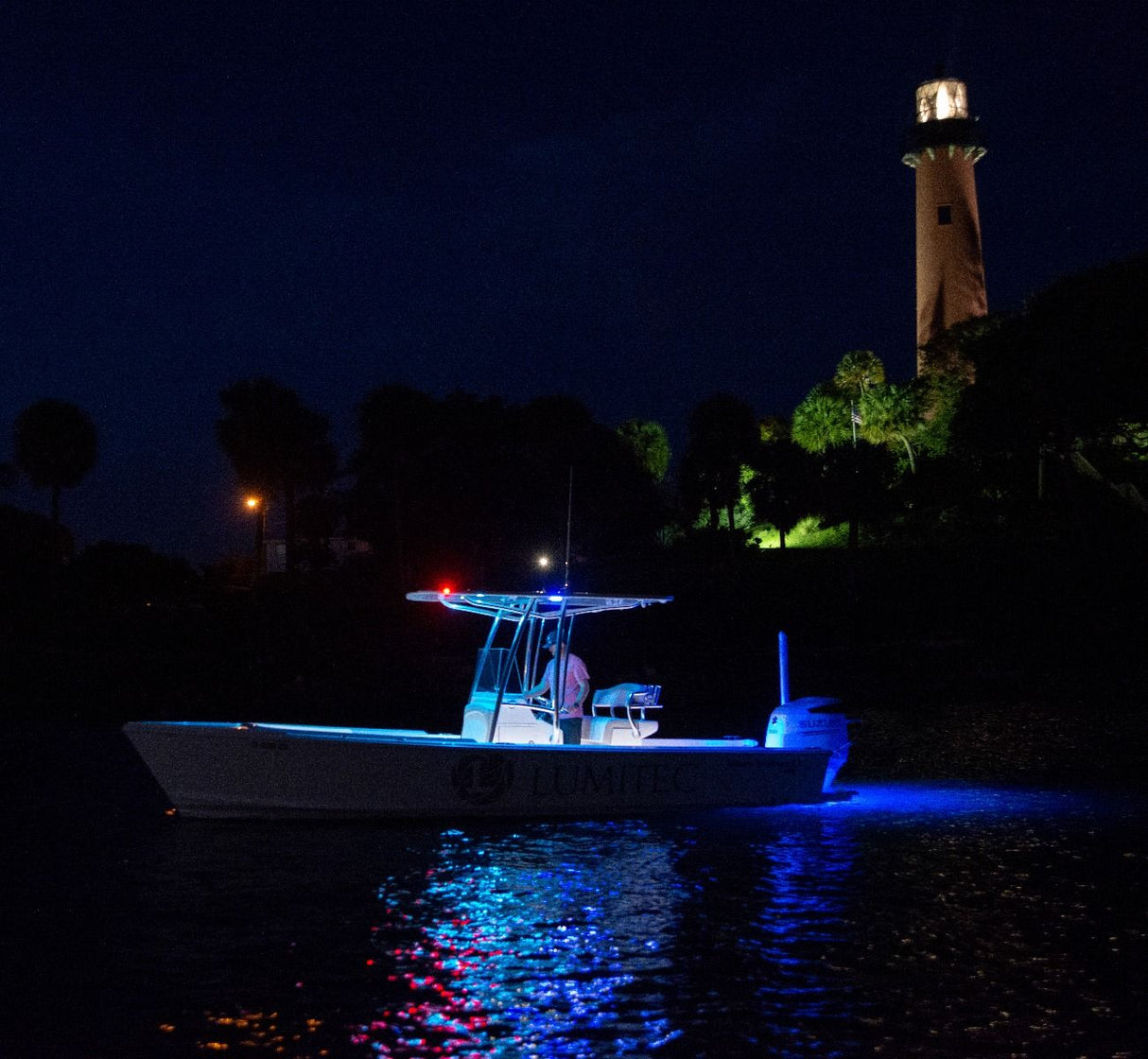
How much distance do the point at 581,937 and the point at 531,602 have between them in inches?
275

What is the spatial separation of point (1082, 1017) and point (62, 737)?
27326 mm

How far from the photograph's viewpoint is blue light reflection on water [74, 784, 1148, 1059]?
369 inches

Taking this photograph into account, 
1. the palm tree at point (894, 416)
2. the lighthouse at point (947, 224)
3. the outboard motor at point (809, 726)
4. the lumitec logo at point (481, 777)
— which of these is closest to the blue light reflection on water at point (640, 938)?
the lumitec logo at point (481, 777)

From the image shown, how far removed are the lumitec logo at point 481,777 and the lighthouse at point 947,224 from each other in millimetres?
58866

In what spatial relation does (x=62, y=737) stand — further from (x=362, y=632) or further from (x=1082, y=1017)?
(x=1082, y=1017)

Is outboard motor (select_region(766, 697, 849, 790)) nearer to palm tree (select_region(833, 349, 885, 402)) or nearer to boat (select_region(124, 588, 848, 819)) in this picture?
boat (select_region(124, 588, 848, 819))

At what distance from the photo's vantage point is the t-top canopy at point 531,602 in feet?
58.2

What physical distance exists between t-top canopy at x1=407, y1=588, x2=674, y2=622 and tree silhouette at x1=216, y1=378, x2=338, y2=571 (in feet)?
156

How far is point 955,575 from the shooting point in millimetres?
53656

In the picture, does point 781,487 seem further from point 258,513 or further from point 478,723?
point 478,723

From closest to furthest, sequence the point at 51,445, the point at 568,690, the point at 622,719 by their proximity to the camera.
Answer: the point at 568,690, the point at 622,719, the point at 51,445

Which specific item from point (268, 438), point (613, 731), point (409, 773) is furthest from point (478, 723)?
point (268, 438)

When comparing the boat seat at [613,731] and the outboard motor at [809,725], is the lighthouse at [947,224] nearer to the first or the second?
the outboard motor at [809,725]

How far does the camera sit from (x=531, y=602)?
18500 mm
